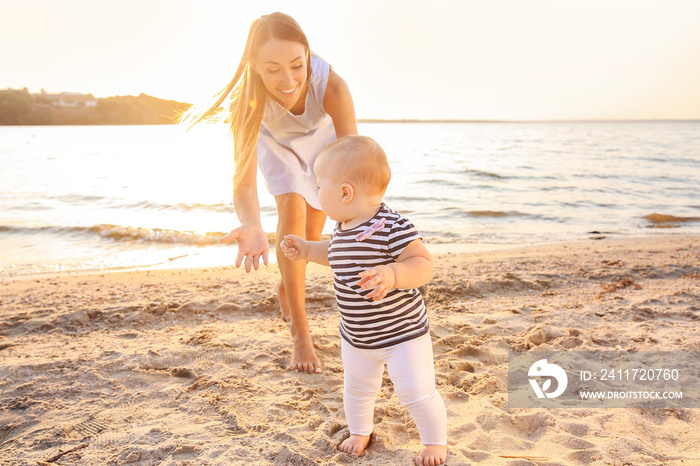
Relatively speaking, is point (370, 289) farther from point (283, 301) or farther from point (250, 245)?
point (283, 301)

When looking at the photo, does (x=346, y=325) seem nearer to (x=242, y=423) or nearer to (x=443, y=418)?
(x=443, y=418)

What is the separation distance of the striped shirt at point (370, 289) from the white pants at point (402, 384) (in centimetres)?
5

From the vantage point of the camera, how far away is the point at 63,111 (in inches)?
2180

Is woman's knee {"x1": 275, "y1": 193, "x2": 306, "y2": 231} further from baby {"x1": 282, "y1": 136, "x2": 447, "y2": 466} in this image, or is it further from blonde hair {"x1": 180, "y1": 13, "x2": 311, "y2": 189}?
baby {"x1": 282, "y1": 136, "x2": 447, "y2": 466}

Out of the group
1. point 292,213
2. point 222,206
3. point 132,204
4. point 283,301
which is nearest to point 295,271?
point 292,213

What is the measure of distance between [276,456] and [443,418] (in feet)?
2.31

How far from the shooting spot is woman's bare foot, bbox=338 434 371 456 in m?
2.04

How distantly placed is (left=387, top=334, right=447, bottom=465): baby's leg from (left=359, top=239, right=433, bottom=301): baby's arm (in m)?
0.31

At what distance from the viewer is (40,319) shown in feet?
12.3

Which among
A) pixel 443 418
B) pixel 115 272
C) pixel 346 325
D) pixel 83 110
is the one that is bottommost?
pixel 115 272

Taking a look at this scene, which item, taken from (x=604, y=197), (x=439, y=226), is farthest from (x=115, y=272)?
(x=604, y=197)

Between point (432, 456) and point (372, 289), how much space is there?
74 centimetres

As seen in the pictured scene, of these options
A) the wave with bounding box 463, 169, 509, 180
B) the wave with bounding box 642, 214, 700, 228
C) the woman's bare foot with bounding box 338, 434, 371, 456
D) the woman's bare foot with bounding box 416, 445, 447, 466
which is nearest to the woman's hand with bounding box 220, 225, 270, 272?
the woman's bare foot with bounding box 338, 434, 371, 456

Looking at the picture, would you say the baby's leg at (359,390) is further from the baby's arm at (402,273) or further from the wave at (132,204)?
the wave at (132,204)
